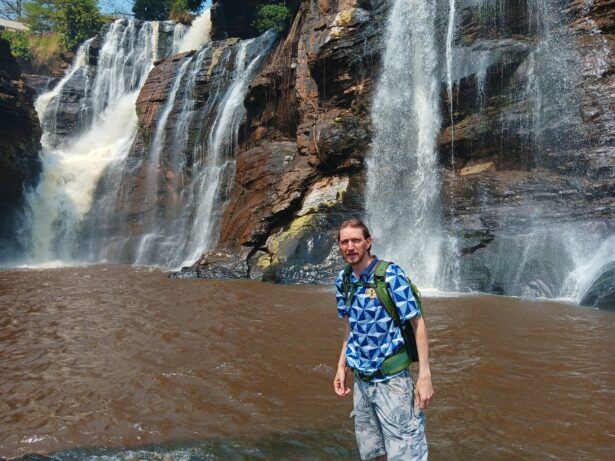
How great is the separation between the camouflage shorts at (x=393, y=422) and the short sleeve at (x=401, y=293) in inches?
13.9

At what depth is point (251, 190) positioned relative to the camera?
1859 cm

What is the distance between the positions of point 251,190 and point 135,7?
29954 millimetres

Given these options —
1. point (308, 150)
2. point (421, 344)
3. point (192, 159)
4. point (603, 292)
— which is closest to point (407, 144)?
point (308, 150)

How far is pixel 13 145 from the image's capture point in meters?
22.6

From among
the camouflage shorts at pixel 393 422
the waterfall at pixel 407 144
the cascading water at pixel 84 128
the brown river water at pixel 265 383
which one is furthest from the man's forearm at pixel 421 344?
the cascading water at pixel 84 128

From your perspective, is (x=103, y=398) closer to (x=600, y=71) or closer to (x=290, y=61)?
(x=600, y=71)

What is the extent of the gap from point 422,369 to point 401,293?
409 millimetres

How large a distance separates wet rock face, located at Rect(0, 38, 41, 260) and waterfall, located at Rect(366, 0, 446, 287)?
15.9 m

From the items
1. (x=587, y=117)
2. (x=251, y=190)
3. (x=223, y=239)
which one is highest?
(x=587, y=117)

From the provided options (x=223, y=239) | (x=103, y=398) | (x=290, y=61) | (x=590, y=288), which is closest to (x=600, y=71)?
(x=590, y=288)

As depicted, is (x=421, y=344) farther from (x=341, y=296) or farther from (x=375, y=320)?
(x=341, y=296)

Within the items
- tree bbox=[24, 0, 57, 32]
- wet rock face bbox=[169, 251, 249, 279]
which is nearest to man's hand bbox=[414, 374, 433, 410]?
wet rock face bbox=[169, 251, 249, 279]

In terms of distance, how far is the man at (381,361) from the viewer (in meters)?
2.67

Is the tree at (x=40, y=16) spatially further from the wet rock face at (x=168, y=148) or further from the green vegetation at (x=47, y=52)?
the wet rock face at (x=168, y=148)
